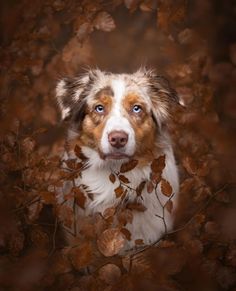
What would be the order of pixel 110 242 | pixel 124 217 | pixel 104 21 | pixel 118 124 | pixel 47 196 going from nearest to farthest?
pixel 110 242 < pixel 47 196 < pixel 124 217 < pixel 118 124 < pixel 104 21

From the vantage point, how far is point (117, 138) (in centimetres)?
315

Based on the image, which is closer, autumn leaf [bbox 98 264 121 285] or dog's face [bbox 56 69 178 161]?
autumn leaf [bbox 98 264 121 285]

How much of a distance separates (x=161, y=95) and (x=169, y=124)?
225mm

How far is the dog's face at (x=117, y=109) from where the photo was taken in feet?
10.7

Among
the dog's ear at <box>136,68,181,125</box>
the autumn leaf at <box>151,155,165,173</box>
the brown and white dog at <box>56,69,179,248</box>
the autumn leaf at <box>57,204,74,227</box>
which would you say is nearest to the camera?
the autumn leaf at <box>151,155,165,173</box>

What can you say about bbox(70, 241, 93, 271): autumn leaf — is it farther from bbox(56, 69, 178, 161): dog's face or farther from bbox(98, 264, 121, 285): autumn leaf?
bbox(56, 69, 178, 161): dog's face

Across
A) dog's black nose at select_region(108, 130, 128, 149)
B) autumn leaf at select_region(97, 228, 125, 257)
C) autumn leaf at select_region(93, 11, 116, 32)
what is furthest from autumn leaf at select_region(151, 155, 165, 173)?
autumn leaf at select_region(93, 11, 116, 32)

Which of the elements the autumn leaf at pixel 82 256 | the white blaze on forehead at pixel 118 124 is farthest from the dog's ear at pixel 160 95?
the autumn leaf at pixel 82 256

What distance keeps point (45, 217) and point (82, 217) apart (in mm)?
404

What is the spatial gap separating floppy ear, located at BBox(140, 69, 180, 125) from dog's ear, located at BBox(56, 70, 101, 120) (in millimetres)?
395

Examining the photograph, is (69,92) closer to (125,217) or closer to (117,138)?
(117,138)

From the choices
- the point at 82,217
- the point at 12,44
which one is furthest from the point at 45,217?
the point at 12,44

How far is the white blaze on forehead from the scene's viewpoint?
3.21m

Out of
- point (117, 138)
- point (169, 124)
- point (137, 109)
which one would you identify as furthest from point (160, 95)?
point (117, 138)
